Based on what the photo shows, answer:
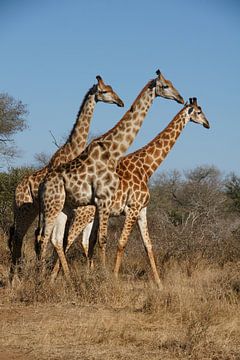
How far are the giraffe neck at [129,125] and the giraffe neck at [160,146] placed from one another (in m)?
0.87

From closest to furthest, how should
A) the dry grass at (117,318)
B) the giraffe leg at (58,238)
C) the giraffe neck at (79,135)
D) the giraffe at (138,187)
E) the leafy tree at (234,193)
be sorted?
the dry grass at (117,318), the giraffe leg at (58,238), the giraffe at (138,187), the giraffe neck at (79,135), the leafy tree at (234,193)

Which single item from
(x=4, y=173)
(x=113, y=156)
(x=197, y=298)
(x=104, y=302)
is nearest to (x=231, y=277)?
(x=197, y=298)

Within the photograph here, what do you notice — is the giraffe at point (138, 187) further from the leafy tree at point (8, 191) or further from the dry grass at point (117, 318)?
the leafy tree at point (8, 191)

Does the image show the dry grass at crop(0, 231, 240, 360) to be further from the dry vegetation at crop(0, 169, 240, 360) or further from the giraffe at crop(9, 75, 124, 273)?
the giraffe at crop(9, 75, 124, 273)

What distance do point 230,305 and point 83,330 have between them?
1892 millimetres

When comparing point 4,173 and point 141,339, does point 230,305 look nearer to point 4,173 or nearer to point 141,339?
point 141,339

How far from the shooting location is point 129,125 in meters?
10.2

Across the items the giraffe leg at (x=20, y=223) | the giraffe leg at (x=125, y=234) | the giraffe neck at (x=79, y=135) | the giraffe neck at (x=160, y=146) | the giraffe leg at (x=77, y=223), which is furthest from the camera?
the giraffe neck at (x=160, y=146)

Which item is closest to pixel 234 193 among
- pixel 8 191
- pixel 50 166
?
pixel 8 191

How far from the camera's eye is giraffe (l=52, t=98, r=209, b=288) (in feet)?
33.3

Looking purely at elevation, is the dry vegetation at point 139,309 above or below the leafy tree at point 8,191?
below

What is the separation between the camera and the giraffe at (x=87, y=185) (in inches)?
366

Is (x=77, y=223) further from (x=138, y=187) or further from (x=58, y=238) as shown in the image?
(x=138, y=187)

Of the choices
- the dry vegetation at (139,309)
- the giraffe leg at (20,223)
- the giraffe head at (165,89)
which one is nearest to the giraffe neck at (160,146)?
the giraffe head at (165,89)
